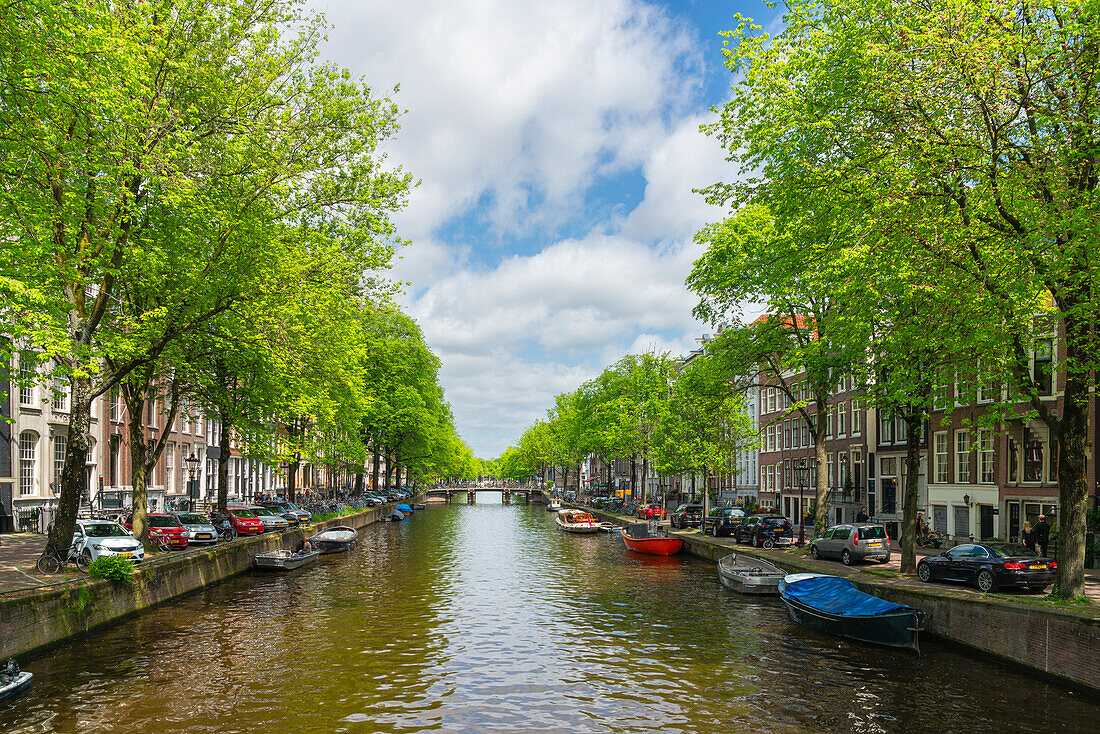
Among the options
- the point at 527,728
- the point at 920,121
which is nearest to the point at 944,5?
the point at 920,121

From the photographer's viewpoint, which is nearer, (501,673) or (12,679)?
(12,679)

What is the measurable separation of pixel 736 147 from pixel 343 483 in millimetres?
94269

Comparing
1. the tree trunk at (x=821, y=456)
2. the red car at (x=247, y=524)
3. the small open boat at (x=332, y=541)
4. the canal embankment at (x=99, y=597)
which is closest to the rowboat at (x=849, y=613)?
the tree trunk at (x=821, y=456)

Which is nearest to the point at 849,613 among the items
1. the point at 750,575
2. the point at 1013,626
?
the point at 1013,626

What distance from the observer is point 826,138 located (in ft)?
73.6

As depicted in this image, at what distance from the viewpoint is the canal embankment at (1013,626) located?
1656cm

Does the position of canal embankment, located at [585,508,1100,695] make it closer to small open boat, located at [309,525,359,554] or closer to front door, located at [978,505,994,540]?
front door, located at [978,505,994,540]

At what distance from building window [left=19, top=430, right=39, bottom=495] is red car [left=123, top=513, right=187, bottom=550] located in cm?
1105

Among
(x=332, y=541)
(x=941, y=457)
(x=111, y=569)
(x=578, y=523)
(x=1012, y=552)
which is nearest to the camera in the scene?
(x=111, y=569)

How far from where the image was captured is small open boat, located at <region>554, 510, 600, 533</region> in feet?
201

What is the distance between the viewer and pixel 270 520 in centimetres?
4438

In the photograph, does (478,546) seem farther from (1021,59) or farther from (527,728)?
(1021,59)

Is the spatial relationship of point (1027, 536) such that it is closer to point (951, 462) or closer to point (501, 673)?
point (951, 462)

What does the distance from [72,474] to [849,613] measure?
24370 millimetres
